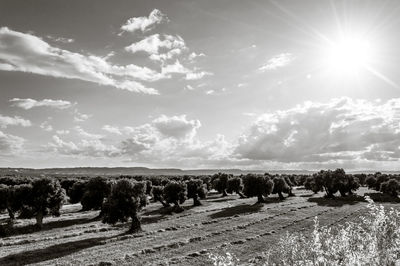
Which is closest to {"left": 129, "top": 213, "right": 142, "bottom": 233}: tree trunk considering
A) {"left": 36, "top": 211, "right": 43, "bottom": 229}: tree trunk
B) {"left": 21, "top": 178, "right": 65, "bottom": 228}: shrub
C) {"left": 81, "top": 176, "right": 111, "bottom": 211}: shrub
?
{"left": 36, "top": 211, "right": 43, "bottom": 229}: tree trunk

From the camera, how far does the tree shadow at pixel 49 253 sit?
A: 50.2 m

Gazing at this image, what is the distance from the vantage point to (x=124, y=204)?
73000 millimetres

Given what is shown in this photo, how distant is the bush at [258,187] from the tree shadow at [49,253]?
70731mm

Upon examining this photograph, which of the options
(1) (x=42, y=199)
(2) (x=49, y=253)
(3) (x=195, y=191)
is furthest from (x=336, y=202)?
(2) (x=49, y=253)

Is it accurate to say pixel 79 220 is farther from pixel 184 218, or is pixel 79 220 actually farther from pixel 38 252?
pixel 38 252

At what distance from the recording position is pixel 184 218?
295 feet

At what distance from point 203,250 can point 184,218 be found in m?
37.0

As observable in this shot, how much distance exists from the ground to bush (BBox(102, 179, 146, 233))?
2915 millimetres

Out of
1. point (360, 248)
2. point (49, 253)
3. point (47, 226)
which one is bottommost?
point (47, 226)

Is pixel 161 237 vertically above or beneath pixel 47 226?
above

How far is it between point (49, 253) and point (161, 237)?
1966cm

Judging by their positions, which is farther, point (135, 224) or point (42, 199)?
point (42, 199)

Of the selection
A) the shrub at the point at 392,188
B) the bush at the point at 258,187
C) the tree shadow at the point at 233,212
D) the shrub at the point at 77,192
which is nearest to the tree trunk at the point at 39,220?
the shrub at the point at 77,192

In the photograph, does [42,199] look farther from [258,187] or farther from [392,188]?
[392,188]
